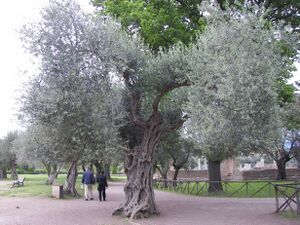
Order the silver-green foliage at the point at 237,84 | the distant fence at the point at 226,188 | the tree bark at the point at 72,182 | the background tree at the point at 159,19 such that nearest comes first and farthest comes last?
the silver-green foliage at the point at 237,84
the background tree at the point at 159,19
the distant fence at the point at 226,188
the tree bark at the point at 72,182

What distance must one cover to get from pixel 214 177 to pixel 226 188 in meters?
1.59

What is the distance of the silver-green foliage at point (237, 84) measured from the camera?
9.56m

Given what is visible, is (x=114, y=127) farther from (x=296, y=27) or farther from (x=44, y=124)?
(x=296, y=27)

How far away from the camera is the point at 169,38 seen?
17.3m

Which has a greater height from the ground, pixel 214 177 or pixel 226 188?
pixel 214 177

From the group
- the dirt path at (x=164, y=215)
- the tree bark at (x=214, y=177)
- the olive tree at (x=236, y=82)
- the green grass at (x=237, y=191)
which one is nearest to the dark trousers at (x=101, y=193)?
the dirt path at (x=164, y=215)

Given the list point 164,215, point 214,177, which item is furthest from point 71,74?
point 214,177

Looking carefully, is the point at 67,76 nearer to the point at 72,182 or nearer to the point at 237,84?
the point at 237,84

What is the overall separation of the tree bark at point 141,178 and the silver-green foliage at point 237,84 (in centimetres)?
377

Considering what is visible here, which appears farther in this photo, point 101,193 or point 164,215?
point 101,193

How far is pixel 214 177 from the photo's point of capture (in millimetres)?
24062

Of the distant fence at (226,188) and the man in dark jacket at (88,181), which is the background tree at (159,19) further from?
the distant fence at (226,188)

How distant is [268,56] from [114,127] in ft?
17.5

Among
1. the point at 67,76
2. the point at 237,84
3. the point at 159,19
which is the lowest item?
the point at 237,84
